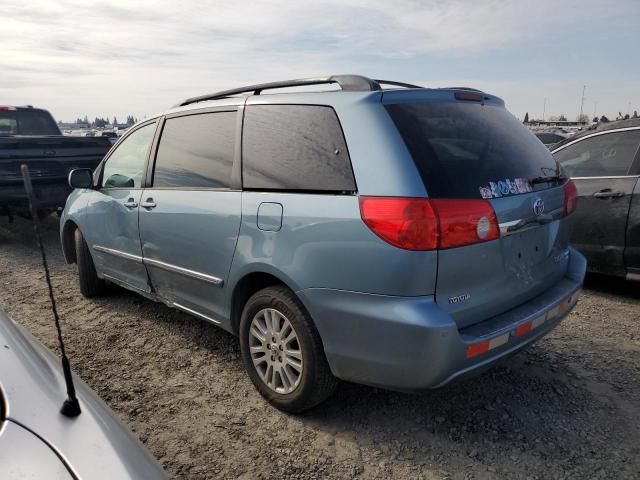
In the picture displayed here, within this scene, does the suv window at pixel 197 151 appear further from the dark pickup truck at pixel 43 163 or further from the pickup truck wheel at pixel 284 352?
the dark pickup truck at pixel 43 163

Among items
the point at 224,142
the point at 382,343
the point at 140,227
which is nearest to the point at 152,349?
the point at 140,227

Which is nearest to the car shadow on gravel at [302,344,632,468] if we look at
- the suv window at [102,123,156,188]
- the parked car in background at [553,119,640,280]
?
the parked car in background at [553,119,640,280]

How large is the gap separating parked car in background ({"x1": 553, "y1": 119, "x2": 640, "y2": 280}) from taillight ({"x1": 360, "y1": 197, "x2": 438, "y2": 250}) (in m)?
3.00

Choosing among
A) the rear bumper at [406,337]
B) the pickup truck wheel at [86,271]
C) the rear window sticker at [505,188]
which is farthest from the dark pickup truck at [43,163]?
the rear window sticker at [505,188]

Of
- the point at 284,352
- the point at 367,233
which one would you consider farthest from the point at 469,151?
the point at 284,352

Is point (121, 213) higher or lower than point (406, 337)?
higher

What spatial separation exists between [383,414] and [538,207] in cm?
138

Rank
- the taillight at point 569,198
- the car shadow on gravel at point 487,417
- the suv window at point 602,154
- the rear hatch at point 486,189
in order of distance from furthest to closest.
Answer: the suv window at point 602,154 → the taillight at point 569,198 → the car shadow on gravel at point 487,417 → the rear hatch at point 486,189

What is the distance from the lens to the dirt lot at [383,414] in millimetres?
2346

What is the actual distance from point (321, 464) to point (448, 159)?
1542 mm

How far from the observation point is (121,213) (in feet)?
12.6

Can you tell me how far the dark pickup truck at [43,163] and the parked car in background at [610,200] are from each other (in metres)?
6.49

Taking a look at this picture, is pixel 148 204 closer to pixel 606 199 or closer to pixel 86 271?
pixel 86 271

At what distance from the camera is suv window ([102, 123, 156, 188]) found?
3773mm
